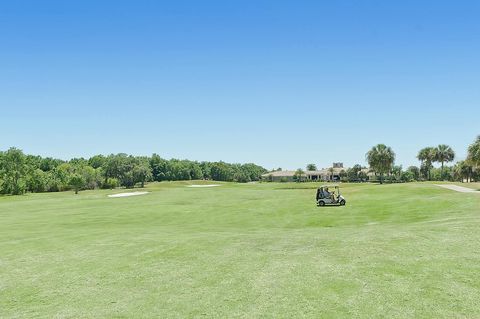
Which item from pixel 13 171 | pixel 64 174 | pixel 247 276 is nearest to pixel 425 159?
pixel 64 174

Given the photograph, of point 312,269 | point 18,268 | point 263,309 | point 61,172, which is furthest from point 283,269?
point 61,172

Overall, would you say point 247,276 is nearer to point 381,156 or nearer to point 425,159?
point 381,156

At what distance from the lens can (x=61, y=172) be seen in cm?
13338

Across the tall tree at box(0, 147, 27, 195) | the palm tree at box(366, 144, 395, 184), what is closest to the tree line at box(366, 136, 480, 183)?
the palm tree at box(366, 144, 395, 184)

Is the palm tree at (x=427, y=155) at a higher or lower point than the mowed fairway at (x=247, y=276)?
higher

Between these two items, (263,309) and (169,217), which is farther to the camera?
(169,217)

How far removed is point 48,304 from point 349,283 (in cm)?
792

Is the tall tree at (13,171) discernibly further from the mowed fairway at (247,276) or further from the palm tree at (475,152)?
the palm tree at (475,152)

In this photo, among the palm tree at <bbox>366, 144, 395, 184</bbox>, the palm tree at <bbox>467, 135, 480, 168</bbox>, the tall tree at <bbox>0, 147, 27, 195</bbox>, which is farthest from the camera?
the palm tree at <bbox>366, 144, 395, 184</bbox>

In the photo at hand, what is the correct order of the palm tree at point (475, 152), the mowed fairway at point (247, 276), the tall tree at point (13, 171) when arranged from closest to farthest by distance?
the mowed fairway at point (247, 276) → the palm tree at point (475, 152) → the tall tree at point (13, 171)

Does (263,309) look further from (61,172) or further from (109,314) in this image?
(61,172)

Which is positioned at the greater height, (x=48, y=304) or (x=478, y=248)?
(x=478, y=248)

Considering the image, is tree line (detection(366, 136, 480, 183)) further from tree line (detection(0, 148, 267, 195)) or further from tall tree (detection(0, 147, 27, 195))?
tall tree (detection(0, 147, 27, 195))

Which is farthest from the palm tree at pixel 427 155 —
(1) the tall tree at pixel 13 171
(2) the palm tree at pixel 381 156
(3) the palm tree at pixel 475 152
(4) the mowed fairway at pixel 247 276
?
(4) the mowed fairway at pixel 247 276
